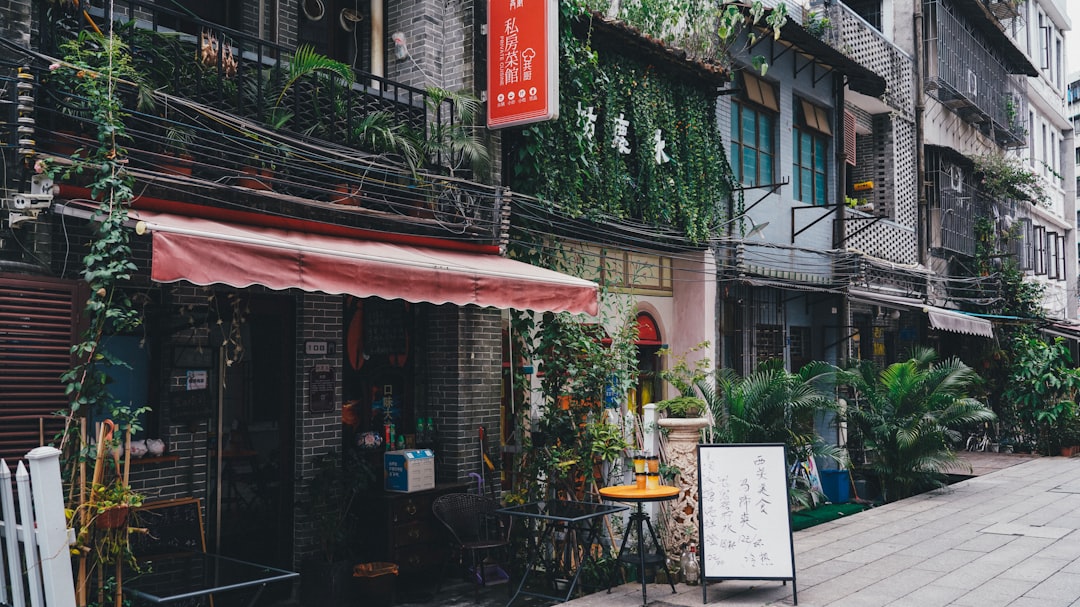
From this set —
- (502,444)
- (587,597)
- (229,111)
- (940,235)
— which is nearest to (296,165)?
(229,111)

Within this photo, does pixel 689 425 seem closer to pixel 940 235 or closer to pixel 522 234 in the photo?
pixel 522 234

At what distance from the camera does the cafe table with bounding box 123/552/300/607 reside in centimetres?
591

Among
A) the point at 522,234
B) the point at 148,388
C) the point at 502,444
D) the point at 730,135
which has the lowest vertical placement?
the point at 502,444

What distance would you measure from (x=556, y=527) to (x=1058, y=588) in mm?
4756

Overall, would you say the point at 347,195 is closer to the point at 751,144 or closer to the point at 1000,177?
the point at 751,144

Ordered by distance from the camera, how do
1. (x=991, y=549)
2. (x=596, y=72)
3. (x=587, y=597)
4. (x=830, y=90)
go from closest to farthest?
(x=587, y=597)
(x=991, y=549)
(x=596, y=72)
(x=830, y=90)

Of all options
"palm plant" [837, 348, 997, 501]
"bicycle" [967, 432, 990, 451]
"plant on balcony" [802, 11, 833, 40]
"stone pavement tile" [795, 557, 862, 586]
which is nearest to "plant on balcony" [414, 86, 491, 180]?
"stone pavement tile" [795, 557, 862, 586]

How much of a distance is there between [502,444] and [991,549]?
5717mm

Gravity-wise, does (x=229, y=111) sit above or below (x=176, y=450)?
above

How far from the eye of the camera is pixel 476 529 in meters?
8.95

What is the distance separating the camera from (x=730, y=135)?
15.1 metres

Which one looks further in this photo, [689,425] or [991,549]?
[991,549]

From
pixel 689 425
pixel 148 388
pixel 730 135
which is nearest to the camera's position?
pixel 148 388

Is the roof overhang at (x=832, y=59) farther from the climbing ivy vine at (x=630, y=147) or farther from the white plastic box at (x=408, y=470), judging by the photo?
the white plastic box at (x=408, y=470)
